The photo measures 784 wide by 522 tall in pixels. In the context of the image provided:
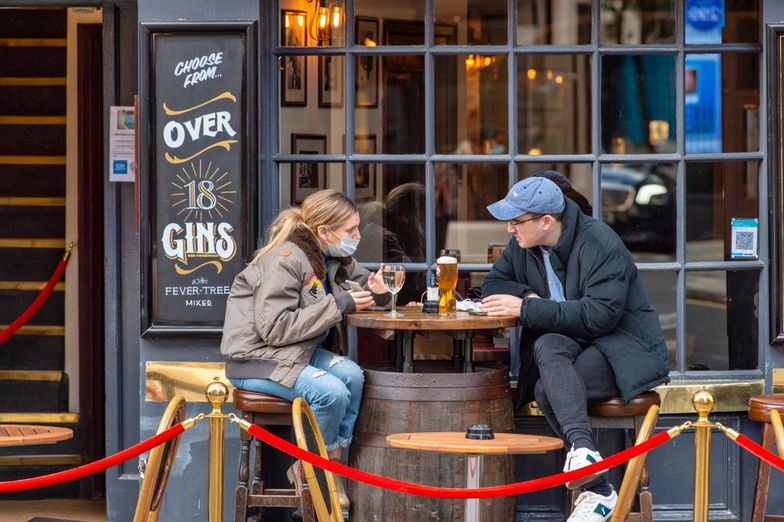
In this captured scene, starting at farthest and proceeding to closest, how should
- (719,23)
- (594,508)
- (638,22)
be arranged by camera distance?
(638,22) → (719,23) → (594,508)

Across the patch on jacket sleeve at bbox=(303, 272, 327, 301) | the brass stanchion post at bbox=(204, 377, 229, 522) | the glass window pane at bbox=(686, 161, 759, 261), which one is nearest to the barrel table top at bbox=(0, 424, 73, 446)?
the brass stanchion post at bbox=(204, 377, 229, 522)

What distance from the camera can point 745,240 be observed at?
5906mm

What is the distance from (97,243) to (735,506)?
3570 millimetres

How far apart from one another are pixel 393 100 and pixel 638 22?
4.01 ft

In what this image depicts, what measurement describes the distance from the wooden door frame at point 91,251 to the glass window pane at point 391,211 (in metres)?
1.64

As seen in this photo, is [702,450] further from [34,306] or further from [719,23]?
[34,306]

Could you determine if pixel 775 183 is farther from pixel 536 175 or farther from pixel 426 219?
pixel 426 219

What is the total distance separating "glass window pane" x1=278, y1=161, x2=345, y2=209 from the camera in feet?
19.6

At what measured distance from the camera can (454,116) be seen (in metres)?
6.30

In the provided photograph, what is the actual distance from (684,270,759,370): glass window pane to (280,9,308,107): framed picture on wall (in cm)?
202

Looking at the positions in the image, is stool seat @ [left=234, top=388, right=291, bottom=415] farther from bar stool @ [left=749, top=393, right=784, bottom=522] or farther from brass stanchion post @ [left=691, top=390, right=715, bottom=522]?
bar stool @ [left=749, top=393, right=784, bottom=522]

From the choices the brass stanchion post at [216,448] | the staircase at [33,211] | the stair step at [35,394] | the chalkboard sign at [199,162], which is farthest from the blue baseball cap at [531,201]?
the stair step at [35,394]

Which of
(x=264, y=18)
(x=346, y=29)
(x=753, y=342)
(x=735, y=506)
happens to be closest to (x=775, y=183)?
(x=753, y=342)

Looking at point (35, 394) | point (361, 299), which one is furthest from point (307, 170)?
point (35, 394)
